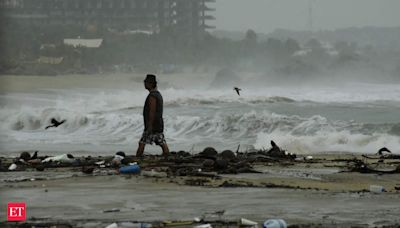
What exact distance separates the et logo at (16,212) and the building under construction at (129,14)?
85799 millimetres

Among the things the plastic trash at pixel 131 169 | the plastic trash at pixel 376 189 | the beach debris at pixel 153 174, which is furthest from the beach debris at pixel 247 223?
the plastic trash at pixel 131 169

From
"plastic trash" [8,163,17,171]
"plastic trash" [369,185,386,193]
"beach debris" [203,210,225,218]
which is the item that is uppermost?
"plastic trash" [8,163,17,171]

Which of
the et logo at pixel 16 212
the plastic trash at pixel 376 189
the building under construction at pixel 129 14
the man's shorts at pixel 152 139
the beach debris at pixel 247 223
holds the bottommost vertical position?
the beach debris at pixel 247 223

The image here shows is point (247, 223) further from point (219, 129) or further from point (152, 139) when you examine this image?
point (219, 129)

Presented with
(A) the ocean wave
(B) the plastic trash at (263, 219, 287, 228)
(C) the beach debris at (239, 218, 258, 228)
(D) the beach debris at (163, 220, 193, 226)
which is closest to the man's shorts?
(A) the ocean wave

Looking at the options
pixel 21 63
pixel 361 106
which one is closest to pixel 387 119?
pixel 361 106

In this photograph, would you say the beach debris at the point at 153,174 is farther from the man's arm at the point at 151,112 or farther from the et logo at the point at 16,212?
the et logo at the point at 16,212

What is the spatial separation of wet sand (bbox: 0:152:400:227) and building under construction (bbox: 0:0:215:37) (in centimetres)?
8352

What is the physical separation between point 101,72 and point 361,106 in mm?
52446

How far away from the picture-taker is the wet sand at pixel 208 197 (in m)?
8.40

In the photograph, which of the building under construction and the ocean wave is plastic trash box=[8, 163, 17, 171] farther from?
the building under construction

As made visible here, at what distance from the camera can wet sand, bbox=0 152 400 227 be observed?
8.40m

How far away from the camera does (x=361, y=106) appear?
111ft

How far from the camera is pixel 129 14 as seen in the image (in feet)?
417
